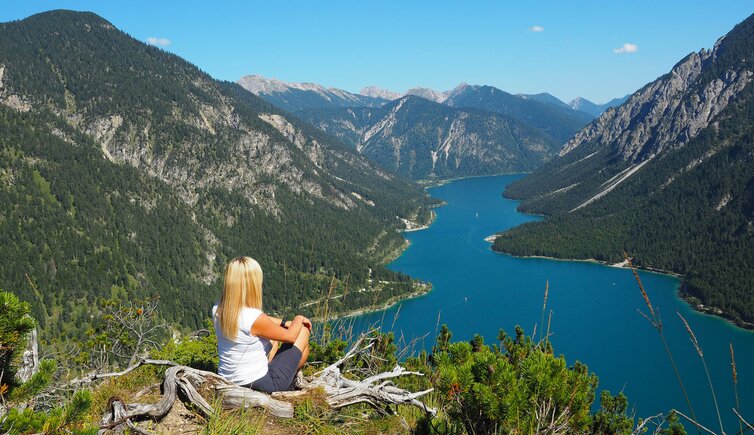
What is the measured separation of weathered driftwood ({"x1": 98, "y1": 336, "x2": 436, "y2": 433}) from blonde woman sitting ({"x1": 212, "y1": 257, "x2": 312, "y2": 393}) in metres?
0.23

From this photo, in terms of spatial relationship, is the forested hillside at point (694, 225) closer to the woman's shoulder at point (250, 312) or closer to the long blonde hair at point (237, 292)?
the woman's shoulder at point (250, 312)

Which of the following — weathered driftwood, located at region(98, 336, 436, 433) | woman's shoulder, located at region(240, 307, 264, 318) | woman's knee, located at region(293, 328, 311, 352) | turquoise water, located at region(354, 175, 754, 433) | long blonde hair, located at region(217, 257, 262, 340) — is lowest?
turquoise water, located at region(354, 175, 754, 433)

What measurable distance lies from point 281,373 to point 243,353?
625 mm

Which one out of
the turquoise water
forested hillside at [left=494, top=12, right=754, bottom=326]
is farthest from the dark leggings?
forested hillside at [left=494, top=12, right=754, bottom=326]

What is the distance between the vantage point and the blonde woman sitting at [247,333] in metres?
6.68

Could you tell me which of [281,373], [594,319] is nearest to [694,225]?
[594,319]

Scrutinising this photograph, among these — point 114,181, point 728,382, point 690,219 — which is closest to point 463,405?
point 728,382

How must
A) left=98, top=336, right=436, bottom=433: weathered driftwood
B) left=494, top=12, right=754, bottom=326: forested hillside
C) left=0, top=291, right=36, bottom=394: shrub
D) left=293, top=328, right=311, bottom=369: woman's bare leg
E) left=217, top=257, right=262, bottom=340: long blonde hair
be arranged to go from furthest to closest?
left=494, top=12, right=754, bottom=326: forested hillside, left=293, top=328, right=311, bottom=369: woman's bare leg, left=217, top=257, right=262, bottom=340: long blonde hair, left=98, top=336, right=436, bottom=433: weathered driftwood, left=0, top=291, right=36, bottom=394: shrub

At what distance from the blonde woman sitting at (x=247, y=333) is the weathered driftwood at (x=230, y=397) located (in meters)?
0.23

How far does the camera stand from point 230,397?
6.58 metres

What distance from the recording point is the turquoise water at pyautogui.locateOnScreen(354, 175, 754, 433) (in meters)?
68.4

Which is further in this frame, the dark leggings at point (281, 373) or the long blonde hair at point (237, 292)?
the dark leggings at point (281, 373)

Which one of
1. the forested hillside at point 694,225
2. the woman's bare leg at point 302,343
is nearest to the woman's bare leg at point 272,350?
the woman's bare leg at point 302,343

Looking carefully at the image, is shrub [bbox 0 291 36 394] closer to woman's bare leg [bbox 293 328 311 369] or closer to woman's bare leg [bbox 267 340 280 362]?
woman's bare leg [bbox 267 340 280 362]
